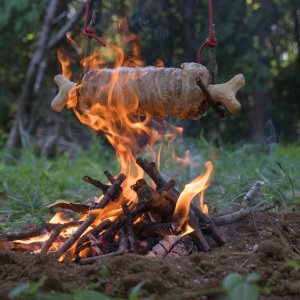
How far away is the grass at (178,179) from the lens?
13.9ft

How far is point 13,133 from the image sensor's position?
975 centimetres

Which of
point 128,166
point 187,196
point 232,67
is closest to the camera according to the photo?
point 187,196

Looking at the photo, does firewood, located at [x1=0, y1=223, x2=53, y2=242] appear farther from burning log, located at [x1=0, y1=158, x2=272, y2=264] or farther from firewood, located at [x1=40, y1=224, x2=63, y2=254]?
firewood, located at [x1=40, y1=224, x2=63, y2=254]

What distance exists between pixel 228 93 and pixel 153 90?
1.20ft

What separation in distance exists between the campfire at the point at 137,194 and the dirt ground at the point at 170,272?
0.25 m

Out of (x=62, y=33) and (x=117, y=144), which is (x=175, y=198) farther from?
(x=62, y=33)

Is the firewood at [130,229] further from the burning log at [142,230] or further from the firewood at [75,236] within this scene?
the firewood at [75,236]

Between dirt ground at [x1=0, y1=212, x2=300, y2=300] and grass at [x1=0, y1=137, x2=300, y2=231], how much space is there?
1.01m

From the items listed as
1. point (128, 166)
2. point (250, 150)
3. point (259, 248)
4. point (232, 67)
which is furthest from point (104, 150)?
point (259, 248)

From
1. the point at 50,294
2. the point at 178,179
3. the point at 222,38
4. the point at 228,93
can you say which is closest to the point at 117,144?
the point at 228,93

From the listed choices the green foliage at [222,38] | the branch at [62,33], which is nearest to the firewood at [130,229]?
the green foliage at [222,38]

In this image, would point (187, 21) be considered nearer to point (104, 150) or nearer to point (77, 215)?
point (104, 150)

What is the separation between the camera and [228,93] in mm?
2686

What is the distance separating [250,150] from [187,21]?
196 cm
